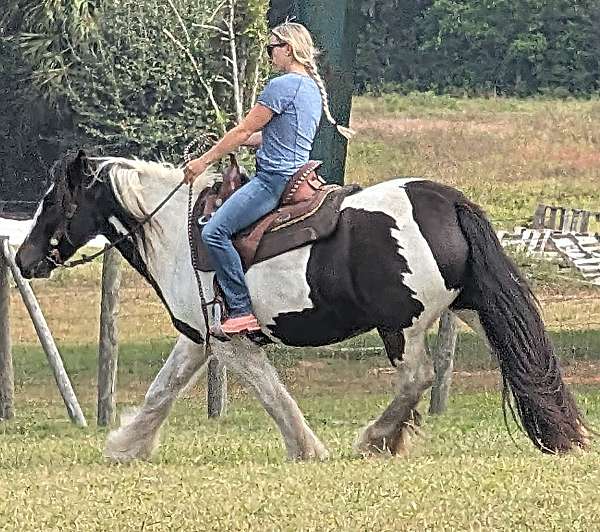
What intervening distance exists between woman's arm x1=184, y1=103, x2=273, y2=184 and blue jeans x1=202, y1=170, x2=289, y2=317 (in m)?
0.23

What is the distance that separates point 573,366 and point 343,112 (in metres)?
4.60

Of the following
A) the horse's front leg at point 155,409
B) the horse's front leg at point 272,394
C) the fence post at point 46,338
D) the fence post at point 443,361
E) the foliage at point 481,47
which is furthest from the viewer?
the foliage at point 481,47

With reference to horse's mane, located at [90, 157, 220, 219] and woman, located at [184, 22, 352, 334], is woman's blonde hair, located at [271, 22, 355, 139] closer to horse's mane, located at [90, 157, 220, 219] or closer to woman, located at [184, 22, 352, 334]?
woman, located at [184, 22, 352, 334]

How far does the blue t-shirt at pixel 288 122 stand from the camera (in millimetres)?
8477

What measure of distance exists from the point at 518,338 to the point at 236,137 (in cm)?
188

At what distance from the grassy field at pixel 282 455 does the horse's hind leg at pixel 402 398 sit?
17cm

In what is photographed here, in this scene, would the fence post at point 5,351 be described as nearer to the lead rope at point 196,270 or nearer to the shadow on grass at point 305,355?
the shadow on grass at point 305,355

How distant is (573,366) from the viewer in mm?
18000

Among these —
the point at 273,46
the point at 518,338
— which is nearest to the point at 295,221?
the point at 273,46

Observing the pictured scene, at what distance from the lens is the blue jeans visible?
28.3 feet

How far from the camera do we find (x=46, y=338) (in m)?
13.3

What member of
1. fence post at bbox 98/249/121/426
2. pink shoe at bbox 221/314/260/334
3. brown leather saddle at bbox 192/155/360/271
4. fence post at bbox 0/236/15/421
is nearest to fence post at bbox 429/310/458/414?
fence post at bbox 98/249/121/426

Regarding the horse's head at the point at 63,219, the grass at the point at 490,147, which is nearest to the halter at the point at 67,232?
the horse's head at the point at 63,219

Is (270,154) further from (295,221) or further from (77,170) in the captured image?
(77,170)
